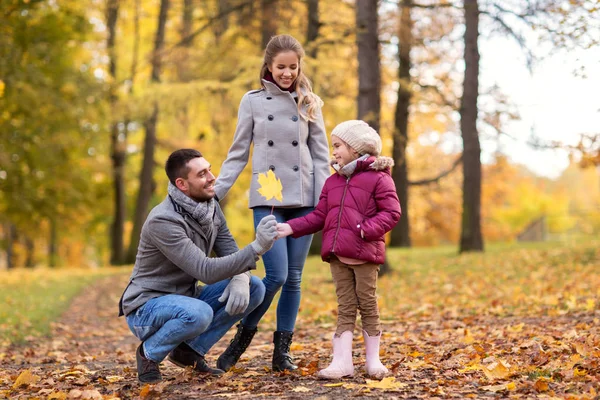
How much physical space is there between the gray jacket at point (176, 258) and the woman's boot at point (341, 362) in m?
0.77

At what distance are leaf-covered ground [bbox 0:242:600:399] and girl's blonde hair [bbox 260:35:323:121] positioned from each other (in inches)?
69.9

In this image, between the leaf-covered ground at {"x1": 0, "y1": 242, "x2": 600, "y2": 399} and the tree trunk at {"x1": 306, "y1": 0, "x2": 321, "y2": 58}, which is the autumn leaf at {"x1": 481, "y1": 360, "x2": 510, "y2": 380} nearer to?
the leaf-covered ground at {"x1": 0, "y1": 242, "x2": 600, "y2": 399}

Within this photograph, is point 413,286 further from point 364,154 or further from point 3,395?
point 3,395

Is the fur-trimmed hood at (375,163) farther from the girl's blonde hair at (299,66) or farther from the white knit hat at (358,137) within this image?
the girl's blonde hair at (299,66)

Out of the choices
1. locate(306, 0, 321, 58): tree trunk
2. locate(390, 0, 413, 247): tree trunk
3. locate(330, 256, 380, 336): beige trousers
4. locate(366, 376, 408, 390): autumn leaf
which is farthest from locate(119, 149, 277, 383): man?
locate(390, 0, 413, 247): tree trunk

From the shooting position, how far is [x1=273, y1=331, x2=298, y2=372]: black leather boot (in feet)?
16.0

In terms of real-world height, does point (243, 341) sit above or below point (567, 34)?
below

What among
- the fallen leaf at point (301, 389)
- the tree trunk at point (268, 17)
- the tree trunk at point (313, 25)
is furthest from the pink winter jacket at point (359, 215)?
the tree trunk at point (268, 17)

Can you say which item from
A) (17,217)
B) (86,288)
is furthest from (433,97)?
(17,217)

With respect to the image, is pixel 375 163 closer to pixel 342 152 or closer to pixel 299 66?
pixel 342 152

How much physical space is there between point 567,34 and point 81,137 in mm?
17100

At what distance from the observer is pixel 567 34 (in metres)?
7.83

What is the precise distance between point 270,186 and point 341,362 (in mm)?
1223

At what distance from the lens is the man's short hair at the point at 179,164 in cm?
450
